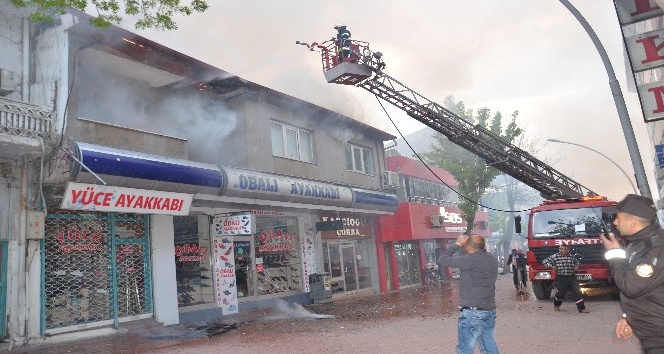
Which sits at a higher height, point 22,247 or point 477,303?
point 22,247

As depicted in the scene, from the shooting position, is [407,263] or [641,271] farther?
[407,263]

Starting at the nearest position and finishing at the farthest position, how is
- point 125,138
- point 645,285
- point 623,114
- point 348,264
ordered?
point 645,285 < point 623,114 < point 125,138 < point 348,264

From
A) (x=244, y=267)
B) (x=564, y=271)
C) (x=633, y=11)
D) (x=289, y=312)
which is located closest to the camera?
(x=633, y=11)

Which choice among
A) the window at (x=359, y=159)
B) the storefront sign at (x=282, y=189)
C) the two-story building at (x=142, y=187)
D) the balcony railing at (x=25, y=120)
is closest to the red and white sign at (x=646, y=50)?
the two-story building at (x=142, y=187)

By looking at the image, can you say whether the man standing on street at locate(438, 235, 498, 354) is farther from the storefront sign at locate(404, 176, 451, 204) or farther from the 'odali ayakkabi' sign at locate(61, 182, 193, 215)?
the storefront sign at locate(404, 176, 451, 204)

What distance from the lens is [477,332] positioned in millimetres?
5215

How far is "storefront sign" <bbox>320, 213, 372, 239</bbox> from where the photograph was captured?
19.0 m

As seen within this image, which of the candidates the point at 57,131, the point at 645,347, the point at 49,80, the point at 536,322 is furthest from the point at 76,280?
the point at 645,347

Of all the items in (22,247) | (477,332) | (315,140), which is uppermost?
(315,140)

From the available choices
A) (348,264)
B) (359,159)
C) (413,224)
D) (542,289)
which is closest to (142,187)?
(542,289)

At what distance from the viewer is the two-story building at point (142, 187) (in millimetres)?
9453

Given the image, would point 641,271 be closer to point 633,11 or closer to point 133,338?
point 633,11

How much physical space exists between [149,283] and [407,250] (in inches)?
605

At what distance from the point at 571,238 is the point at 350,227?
358 inches
